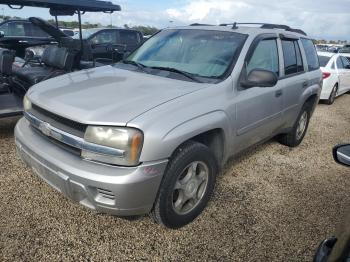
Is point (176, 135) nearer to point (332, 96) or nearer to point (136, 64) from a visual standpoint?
point (136, 64)

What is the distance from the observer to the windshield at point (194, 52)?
345 centimetres

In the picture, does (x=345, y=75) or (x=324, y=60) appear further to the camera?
(x=345, y=75)

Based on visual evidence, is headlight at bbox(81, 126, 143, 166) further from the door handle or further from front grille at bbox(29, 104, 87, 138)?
the door handle

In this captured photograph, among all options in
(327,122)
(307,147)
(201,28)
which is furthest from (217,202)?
(327,122)

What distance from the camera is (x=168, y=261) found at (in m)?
2.67

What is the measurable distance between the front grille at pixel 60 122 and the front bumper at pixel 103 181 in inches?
7.0

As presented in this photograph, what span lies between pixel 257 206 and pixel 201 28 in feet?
6.85

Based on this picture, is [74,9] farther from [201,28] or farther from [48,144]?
[48,144]

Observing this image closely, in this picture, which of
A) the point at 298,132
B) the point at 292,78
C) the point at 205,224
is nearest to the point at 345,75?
the point at 298,132

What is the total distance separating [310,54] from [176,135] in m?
3.63

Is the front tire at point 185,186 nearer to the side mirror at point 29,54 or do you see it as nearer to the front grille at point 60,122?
the front grille at point 60,122

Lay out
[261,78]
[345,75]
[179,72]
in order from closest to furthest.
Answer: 1. [261,78]
2. [179,72]
3. [345,75]

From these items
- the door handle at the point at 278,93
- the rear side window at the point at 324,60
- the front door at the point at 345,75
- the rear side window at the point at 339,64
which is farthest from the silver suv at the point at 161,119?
the front door at the point at 345,75

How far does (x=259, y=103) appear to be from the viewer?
3.69 m
